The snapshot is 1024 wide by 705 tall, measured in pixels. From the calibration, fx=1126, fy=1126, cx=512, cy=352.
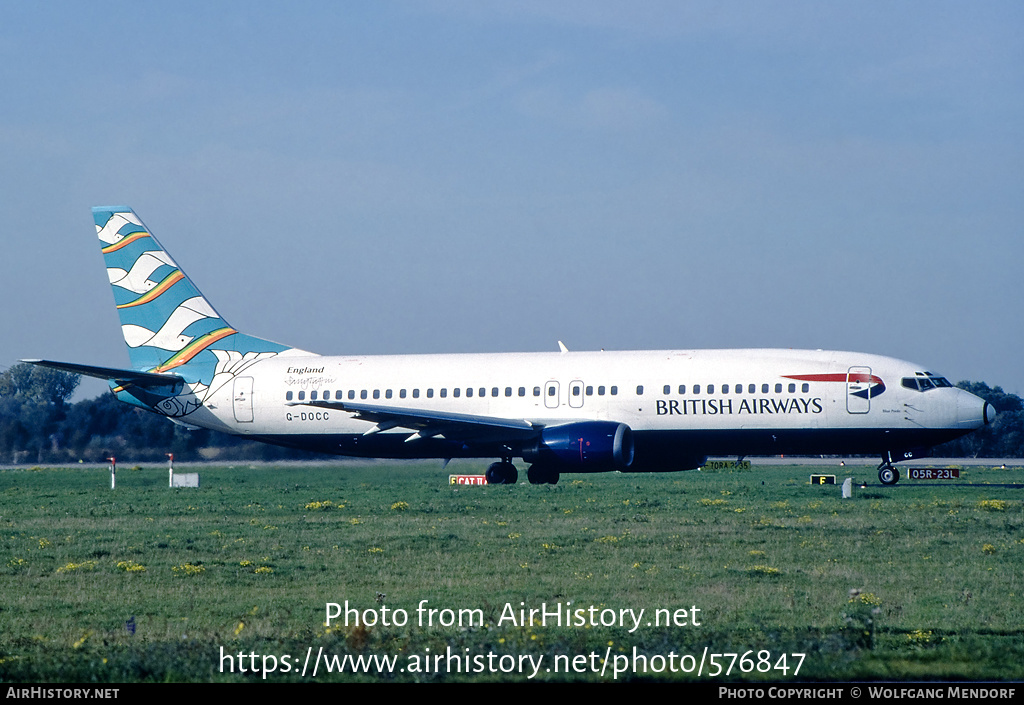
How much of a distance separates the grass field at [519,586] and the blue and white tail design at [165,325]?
7720mm

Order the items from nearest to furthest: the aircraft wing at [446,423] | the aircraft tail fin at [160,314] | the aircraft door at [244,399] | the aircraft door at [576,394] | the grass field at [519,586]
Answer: the grass field at [519,586], the aircraft wing at [446,423], the aircraft door at [576,394], the aircraft door at [244,399], the aircraft tail fin at [160,314]

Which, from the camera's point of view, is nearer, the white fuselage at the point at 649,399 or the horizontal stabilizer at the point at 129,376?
the white fuselage at the point at 649,399

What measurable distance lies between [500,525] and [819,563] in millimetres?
8205

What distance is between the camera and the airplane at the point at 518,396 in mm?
32938

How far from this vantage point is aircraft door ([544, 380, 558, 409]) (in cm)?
3522

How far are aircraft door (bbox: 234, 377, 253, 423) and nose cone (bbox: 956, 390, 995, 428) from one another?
2284cm

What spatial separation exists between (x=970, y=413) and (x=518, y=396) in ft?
44.2

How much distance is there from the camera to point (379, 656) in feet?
35.7

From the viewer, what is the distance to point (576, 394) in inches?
1378

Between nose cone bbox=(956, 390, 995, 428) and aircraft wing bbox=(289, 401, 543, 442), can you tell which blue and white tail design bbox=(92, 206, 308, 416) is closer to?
aircraft wing bbox=(289, 401, 543, 442)

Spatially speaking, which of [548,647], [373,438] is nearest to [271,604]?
[548,647]

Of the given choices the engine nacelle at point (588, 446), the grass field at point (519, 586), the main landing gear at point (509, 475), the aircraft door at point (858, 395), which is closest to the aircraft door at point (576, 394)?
the engine nacelle at point (588, 446)

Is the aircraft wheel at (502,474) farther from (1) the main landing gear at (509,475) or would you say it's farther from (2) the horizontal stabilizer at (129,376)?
A: (2) the horizontal stabilizer at (129,376)

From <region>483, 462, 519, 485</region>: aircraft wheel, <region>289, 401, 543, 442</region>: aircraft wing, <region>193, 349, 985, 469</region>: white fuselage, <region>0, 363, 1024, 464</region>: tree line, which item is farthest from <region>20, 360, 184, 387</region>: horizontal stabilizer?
<region>483, 462, 519, 485</region>: aircraft wheel
